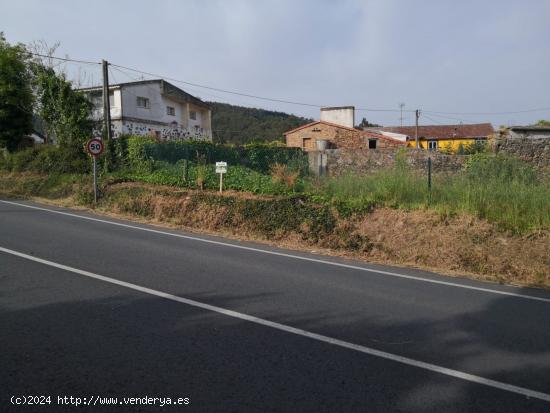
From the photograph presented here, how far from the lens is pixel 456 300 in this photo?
6.38 metres

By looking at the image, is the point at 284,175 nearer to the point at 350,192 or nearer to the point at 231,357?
the point at 350,192

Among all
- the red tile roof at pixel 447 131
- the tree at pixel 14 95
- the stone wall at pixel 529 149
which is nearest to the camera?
the stone wall at pixel 529 149

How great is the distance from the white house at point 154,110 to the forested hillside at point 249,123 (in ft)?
64.2

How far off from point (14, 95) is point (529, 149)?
27031 mm

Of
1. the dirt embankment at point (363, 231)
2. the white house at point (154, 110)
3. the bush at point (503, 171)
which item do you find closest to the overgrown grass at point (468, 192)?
the bush at point (503, 171)

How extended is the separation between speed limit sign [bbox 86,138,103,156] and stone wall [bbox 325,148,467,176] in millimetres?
8672

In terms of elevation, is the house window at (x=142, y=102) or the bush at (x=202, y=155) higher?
the house window at (x=142, y=102)

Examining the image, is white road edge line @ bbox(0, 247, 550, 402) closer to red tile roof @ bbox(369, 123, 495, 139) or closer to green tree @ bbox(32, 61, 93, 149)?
green tree @ bbox(32, 61, 93, 149)

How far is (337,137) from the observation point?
39.5 meters

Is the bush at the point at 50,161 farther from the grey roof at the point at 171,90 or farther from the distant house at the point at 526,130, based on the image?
the distant house at the point at 526,130

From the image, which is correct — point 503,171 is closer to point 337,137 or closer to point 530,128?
point 530,128

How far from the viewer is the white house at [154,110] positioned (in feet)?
106

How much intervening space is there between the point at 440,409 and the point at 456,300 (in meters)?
3.23

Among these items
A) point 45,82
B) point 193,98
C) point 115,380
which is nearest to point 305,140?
point 193,98
